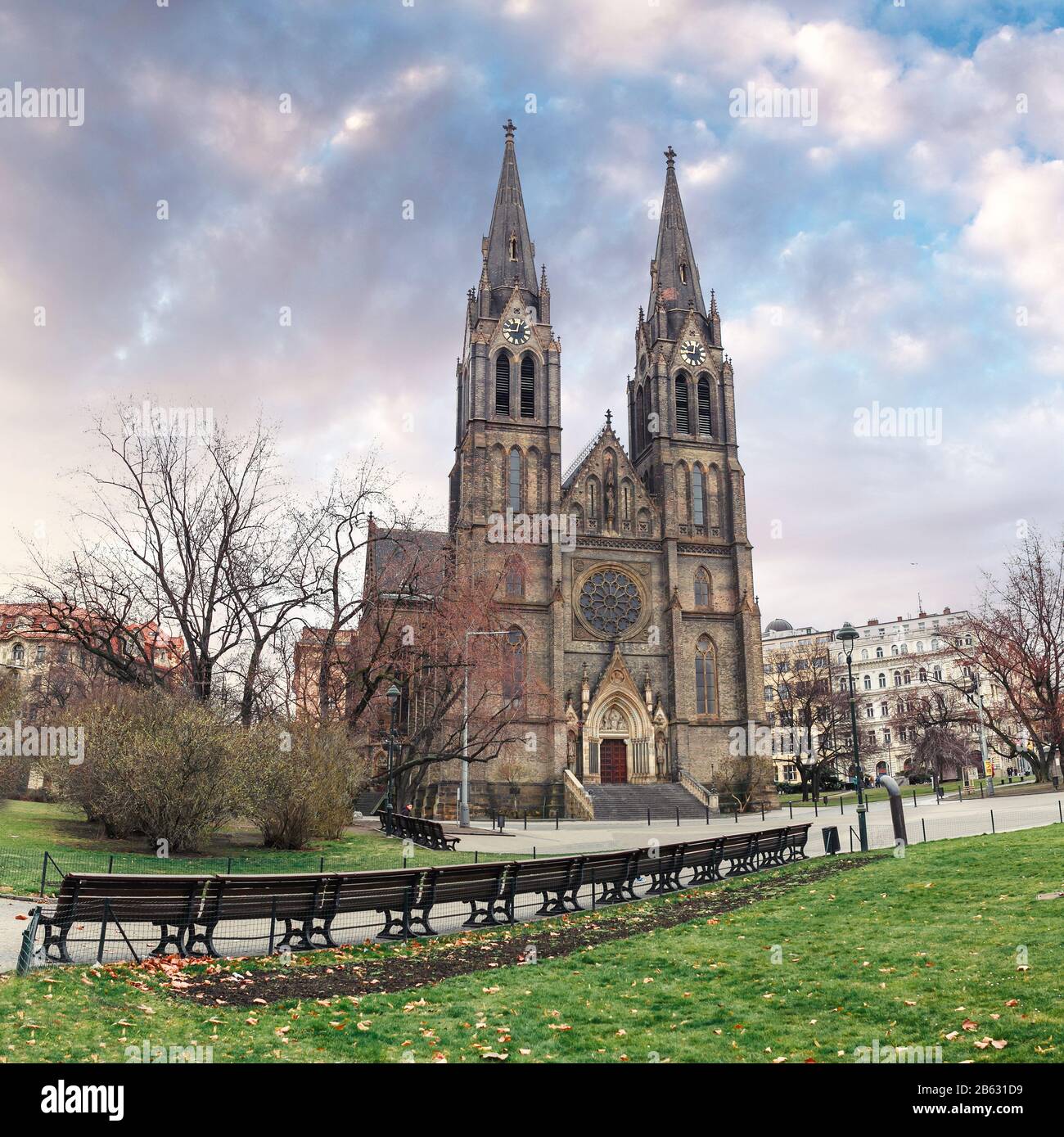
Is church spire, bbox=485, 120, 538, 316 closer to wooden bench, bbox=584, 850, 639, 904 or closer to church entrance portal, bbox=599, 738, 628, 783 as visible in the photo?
church entrance portal, bbox=599, 738, 628, 783

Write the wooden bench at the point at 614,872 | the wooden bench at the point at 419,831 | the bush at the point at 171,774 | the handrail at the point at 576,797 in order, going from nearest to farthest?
the wooden bench at the point at 614,872 < the bush at the point at 171,774 < the wooden bench at the point at 419,831 < the handrail at the point at 576,797

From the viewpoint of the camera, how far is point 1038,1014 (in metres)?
7.05

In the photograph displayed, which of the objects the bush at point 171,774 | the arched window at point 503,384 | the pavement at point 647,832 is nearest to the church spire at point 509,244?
the arched window at point 503,384

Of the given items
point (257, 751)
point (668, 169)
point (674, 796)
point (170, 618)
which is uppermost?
point (668, 169)

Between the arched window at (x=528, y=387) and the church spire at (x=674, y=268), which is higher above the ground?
the church spire at (x=674, y=268)

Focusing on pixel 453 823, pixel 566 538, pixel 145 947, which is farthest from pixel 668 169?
pixel 145 947

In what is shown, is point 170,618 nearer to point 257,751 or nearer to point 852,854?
point 257,751

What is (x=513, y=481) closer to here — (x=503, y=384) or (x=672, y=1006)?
(x=503, y=384)

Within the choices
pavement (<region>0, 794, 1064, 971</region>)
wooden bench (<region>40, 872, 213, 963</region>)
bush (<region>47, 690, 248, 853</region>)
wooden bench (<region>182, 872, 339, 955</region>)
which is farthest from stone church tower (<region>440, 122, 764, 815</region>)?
wooden bench (<region>40, 872, 213, 963</region>)

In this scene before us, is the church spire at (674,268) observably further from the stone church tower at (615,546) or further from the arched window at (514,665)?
the arched window at (514,665)

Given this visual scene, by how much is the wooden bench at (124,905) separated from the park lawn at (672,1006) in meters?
0.86

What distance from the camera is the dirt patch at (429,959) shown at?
9250mm

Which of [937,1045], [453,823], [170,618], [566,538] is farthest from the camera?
[566,538]
